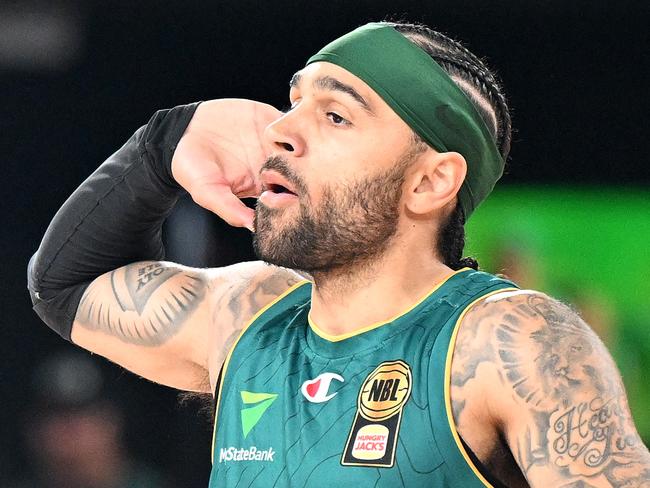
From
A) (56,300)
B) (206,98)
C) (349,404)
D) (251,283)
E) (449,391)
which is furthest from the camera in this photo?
(206,98)

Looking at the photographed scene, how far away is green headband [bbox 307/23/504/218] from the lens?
2160 mm

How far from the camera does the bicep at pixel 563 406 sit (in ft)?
5.82

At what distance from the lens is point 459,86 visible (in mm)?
2225

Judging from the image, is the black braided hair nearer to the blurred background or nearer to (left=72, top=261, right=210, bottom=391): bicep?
(left=72, top=261, right=210, bottom=391): bicep

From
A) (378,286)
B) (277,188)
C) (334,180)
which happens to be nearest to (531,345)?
(378,286)

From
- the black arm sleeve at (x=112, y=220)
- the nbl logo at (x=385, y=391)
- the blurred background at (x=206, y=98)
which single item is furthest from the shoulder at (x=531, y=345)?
the blurred background at (x=206, y=98)

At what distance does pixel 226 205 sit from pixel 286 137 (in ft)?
0.92

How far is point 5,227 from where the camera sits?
442cm

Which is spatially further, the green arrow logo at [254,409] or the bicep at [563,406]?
the green arrow logo at [254,409]

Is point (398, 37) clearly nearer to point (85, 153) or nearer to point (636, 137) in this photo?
point (636, 137)

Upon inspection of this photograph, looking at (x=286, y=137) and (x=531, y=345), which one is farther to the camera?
(x=286, y=137)

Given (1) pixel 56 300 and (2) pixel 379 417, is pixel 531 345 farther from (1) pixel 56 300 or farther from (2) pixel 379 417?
(1) pixel 56 300

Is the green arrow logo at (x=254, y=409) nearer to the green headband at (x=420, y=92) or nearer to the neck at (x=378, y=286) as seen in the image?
the neck at (x=378, y=286)

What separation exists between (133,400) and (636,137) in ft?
6.70
